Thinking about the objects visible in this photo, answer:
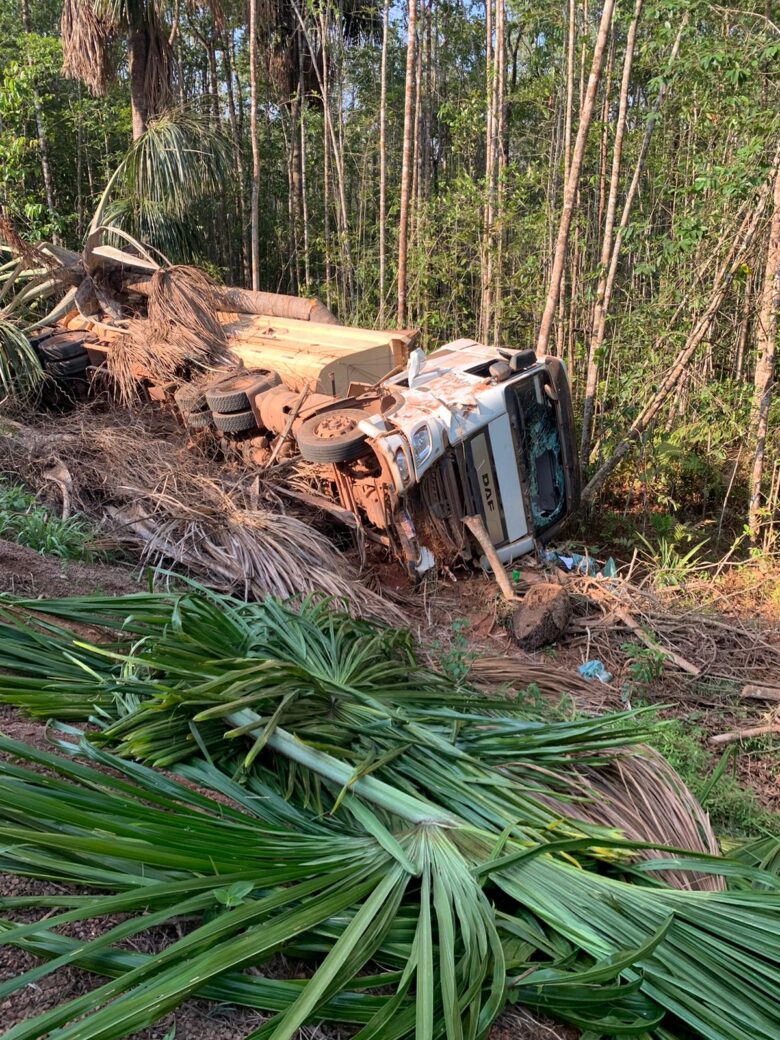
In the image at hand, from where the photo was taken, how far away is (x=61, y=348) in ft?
26.4

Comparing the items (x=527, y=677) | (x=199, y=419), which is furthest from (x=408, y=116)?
(x=527, y=677)

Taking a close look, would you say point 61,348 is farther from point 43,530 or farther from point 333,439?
point 333,439

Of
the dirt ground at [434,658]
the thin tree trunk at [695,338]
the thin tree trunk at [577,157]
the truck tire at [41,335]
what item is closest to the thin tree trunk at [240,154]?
the truck tire at [41,335]

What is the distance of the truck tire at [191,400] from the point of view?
7.13 m

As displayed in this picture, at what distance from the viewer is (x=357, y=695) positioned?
283 centimetres

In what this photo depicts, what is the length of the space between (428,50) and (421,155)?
168 cm

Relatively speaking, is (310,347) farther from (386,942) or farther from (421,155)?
(421,155)

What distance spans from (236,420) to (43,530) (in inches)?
84.3

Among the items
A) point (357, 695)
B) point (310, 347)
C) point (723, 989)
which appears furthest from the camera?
point (310, 347)

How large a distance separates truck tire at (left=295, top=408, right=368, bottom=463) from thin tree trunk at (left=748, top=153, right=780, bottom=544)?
3633mm

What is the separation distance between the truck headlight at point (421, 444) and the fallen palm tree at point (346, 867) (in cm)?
283

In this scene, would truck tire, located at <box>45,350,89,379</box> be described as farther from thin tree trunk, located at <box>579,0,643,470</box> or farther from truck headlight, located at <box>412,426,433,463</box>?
thin tree trunk, located at <box>579,0,643,470</box>

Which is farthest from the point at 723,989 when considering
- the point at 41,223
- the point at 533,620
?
the point at 41,223

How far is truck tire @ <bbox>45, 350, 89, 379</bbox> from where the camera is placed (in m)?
7.91
